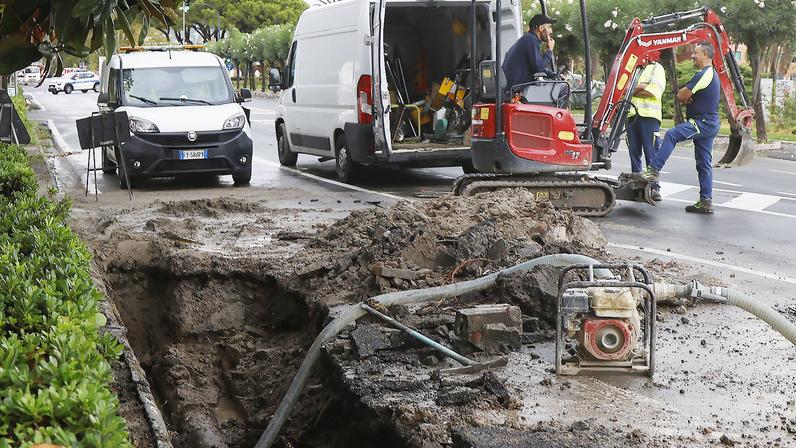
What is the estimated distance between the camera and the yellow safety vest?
13836 mm

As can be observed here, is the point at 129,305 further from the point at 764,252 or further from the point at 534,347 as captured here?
the point at 764,252

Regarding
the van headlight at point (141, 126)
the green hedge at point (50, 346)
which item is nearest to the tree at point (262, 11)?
the van headlight at point (141, 126)

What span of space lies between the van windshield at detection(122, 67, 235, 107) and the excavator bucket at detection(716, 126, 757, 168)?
7.78m

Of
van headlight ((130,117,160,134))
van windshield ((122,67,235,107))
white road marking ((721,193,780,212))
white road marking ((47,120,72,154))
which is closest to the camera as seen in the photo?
white road marking ((721,193,780,212))

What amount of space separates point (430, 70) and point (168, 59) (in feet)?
15.2

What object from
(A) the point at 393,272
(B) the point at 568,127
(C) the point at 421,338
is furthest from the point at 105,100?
(C) the point at 421,338

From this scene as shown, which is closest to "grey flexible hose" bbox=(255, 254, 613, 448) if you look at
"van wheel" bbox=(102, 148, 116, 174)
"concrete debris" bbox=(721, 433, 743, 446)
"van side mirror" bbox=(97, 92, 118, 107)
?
A: "concrete debris" bbox=(721, 433, 743, 446)

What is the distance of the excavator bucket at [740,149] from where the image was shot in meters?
13.5

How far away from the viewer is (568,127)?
12594mm

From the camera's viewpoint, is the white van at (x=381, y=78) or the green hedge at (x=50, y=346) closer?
the green hedge at (x=50, y=346)

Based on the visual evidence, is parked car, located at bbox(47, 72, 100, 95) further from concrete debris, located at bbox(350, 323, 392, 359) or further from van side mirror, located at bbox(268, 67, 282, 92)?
→ concrete debris, located at bbox(350, 323, 392, 359)

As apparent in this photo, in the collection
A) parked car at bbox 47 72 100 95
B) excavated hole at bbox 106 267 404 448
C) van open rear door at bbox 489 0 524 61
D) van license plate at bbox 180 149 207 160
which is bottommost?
excavated hole at bbox 106 267 404 448

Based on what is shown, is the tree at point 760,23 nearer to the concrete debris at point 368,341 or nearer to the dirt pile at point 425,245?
the dirt pile at point 425,245

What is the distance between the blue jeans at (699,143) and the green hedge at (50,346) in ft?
29.3
